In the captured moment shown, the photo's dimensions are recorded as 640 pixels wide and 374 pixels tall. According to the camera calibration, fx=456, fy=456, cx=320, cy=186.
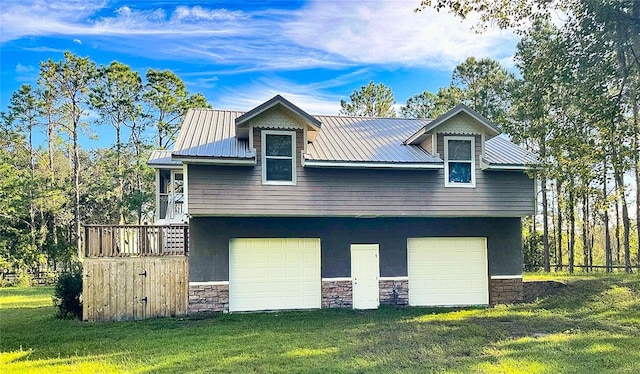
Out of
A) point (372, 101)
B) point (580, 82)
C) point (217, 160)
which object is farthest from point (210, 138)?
point (372, 101)

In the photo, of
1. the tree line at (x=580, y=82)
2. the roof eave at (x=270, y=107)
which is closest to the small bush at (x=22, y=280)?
the roof eave at (x=270, y=107)

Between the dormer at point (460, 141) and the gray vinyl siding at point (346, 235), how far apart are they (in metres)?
1.67

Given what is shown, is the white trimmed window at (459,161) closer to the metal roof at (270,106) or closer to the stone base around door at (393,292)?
the stone base around door at (393,292)

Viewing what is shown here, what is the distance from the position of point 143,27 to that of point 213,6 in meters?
2.15

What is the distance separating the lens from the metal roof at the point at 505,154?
12.9 meters

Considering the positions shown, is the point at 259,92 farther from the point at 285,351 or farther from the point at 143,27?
the point at 285,351

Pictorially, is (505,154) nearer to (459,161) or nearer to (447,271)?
(459,161)

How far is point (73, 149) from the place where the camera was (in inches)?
1185

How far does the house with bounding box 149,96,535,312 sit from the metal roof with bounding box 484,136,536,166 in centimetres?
7

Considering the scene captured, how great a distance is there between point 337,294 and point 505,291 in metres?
5.20

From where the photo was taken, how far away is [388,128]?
1581 cm

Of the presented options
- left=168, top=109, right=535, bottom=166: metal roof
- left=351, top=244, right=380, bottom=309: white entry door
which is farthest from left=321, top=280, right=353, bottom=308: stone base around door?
left=168, top=109, right=535, bottom=166: metal roof

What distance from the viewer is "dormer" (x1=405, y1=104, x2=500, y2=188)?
12844 millimetres

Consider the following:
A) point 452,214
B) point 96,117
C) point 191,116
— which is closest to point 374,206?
point 452,214
